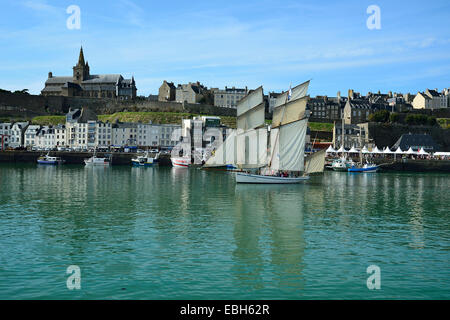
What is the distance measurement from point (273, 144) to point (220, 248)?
102 ft

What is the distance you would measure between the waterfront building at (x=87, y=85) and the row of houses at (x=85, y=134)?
2273 cm

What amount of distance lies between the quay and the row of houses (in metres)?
9.08

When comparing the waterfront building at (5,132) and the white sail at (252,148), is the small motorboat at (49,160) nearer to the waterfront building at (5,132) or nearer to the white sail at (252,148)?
the waterfront building at (5,132)

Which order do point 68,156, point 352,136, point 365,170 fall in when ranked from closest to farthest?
point 365,170 → point 68,156 → point 352,136

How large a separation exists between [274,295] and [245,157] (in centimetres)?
3651

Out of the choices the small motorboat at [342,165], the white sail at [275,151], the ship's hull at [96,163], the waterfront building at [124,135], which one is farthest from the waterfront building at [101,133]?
the white sail at [275,151]

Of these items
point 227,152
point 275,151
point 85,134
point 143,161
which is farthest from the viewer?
point 85,134

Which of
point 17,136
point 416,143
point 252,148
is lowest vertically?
point 252,148

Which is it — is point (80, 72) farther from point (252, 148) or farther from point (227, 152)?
point (252, 148)

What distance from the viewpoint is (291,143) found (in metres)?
45.6

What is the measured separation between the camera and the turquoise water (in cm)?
1246

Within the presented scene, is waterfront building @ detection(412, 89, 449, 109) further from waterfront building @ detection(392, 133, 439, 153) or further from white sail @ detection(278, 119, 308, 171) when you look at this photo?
white sail @ detection(278, 119, 308, 171)

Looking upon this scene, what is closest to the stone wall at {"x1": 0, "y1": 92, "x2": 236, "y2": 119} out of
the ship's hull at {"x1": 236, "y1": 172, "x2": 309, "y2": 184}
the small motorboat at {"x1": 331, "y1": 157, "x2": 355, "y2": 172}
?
the small motorboat at {"x1": 331, "y1": 157, "x2": 355, "y2": 172}

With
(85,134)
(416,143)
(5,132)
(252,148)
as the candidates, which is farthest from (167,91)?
(252,148)
